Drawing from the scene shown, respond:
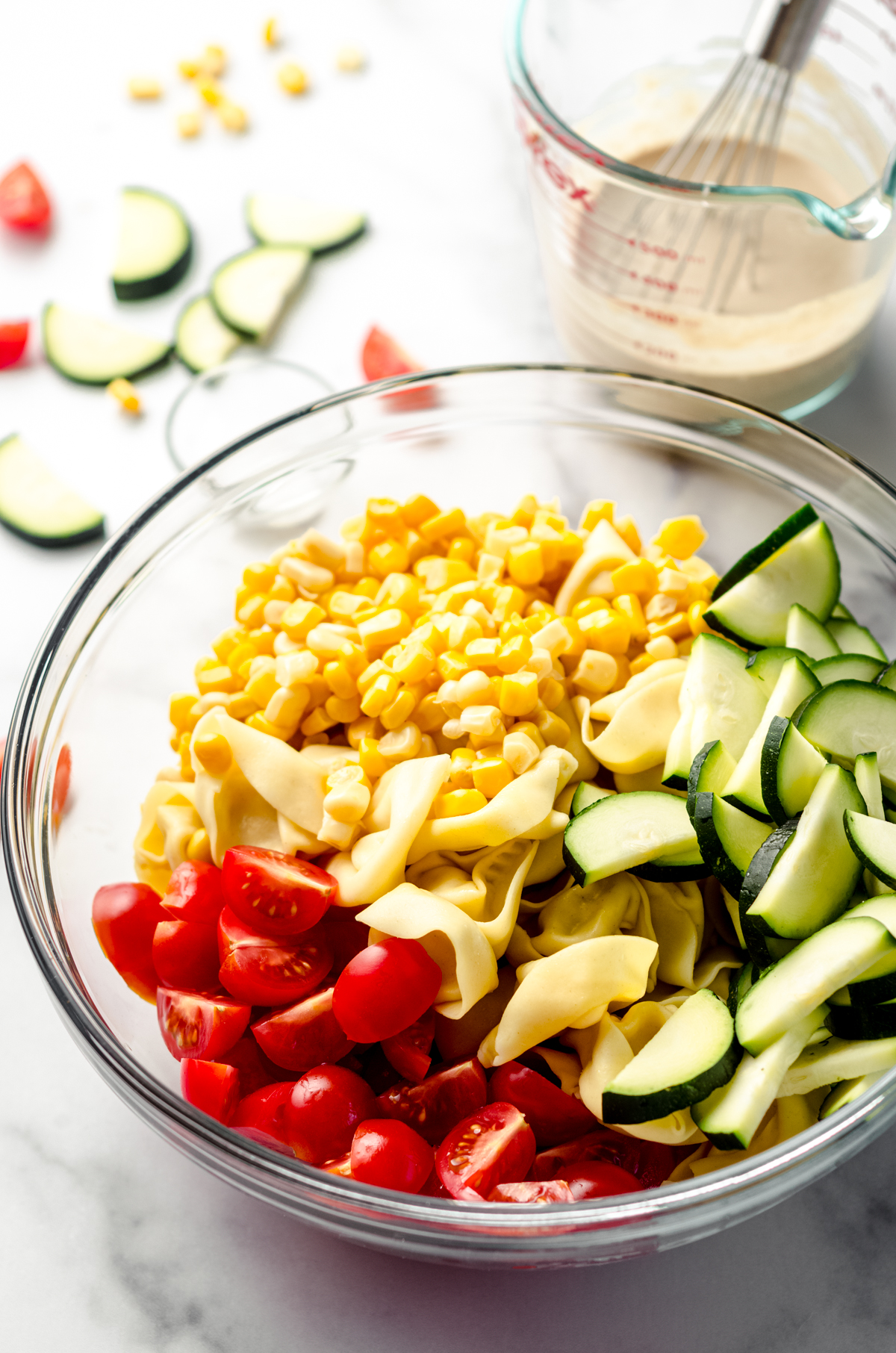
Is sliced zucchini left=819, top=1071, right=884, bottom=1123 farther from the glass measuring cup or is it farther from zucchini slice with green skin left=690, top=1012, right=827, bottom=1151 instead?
the glass measuring cup

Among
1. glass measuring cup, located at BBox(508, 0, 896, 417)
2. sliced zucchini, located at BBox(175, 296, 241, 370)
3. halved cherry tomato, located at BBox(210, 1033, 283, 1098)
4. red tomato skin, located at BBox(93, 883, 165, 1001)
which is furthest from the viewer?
sliced zucchini, located at BBox(175, 296, 241, 370)

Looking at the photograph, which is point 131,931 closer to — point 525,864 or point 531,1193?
point 525,864

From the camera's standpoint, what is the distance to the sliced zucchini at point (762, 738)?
1772mm

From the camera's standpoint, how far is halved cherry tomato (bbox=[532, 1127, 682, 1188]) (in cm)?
176

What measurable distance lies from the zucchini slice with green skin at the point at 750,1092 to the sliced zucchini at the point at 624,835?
0.32 meters

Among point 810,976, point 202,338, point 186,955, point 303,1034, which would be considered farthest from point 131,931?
point 202,338

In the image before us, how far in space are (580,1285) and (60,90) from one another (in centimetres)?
358

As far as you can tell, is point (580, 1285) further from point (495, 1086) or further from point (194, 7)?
point (194, 7)

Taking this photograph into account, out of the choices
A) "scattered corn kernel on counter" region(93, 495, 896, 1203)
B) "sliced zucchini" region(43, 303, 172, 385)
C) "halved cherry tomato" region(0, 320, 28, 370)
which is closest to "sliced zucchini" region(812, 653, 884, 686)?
"scattered corn kernel on counter" region(93, 495, 896, 1203)

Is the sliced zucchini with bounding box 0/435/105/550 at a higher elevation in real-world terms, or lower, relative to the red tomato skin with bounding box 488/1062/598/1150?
lower

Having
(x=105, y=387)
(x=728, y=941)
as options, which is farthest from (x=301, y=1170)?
(x=105, y=387)

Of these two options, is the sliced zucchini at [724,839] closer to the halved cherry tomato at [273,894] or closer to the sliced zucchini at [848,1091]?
the sliced zucchini at [848,1091]

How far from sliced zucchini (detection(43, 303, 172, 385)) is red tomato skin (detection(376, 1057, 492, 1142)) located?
2.07 meters

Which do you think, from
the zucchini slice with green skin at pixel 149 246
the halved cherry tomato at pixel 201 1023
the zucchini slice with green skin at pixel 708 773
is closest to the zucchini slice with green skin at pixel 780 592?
the zucchini slice with green skin at pixel 708 773
